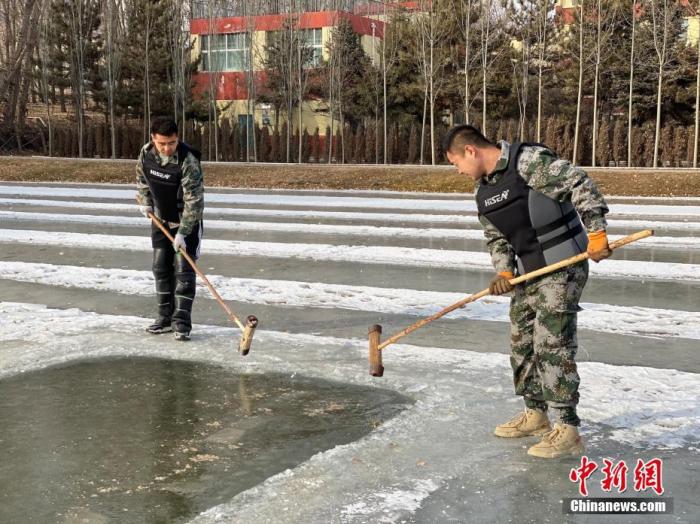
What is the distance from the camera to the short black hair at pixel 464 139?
4.91m

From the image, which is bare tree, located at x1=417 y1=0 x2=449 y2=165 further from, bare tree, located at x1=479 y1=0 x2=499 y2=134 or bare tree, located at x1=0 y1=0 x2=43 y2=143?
bare tree, located at x1=0 y1=0 x2=43 y2=143

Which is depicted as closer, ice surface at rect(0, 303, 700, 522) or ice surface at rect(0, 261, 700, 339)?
ice surface at rect(0, 303, 700, 522)

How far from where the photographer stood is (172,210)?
7.98 m

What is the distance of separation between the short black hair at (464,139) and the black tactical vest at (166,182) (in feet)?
11.0

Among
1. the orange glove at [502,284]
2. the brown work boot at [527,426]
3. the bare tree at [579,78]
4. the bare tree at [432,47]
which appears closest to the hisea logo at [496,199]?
the orange glove at [502,284]

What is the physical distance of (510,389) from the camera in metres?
6.15

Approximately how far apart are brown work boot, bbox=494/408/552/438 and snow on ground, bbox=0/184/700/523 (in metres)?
0.08

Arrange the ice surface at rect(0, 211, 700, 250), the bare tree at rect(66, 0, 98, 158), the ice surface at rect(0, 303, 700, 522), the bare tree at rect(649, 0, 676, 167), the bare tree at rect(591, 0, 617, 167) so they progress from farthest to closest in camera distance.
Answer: the bare tree at rect(66, 0, 98, 158) → the bare tree at rect(591, 0, 617, 167) → the bare tree at rect(649, 0, 676, 167) → the ice surface at rect(0, 211, 700, 250) → the ice surface at rect(0, 303, 700, 522)

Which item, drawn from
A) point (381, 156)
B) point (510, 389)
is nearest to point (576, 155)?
point (381, 156)

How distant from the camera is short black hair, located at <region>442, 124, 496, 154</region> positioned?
16.1 feet

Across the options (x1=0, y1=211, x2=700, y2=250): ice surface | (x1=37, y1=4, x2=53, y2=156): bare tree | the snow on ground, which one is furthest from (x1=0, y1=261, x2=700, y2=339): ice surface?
(x1=37, y1=4, x2=53, y2=156): bare tree

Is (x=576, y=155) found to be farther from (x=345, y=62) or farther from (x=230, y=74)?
(x=230, y=74)

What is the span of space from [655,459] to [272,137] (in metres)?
44.4

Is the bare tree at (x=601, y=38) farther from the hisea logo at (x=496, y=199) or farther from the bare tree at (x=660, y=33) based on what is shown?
the hisea logo at (x=496, y=199)
